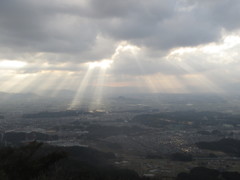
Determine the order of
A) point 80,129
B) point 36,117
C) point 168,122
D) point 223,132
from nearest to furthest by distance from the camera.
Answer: point 223,132 → point 80,129 → point 168,122 → point 36,117

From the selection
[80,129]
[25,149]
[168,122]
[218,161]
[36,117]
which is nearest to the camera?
[25,149]

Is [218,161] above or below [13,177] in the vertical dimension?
below

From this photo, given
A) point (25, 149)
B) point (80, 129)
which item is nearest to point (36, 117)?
point (80, 129)

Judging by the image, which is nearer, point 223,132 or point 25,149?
point 25,149

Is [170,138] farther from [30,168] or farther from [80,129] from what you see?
[30,168]

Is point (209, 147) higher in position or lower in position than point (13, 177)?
lower

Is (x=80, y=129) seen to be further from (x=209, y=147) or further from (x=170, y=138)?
(x=209, y=147)

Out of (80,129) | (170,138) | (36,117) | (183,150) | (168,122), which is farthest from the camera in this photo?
(36,117)

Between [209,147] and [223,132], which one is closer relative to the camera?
[209,147]

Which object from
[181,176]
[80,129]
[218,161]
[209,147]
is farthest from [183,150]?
[80,129]
